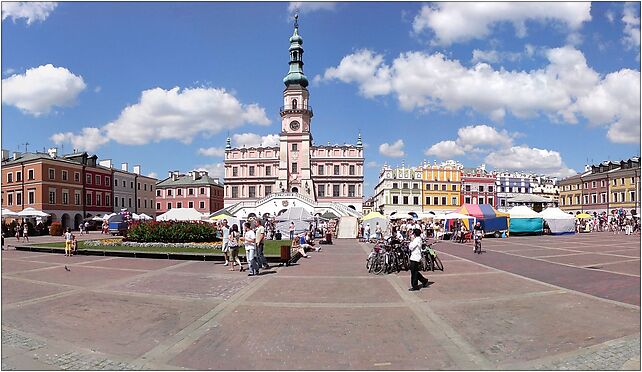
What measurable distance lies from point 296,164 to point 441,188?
99.0ft

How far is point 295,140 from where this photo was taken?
7575 centimetres

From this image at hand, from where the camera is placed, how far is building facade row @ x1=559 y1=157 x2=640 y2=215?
66250 mm

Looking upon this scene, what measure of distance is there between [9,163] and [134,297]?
2367 inches

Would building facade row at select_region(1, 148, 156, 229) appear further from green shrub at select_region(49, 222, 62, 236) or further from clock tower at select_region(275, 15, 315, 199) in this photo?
clock tower at select_region(275, 15, 315, 199)

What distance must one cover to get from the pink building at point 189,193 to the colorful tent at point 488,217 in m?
57.6

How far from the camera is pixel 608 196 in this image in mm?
71438

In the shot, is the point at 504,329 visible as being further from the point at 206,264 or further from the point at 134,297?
the point at 206,264

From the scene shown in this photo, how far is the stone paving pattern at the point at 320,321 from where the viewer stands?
19.6 ft

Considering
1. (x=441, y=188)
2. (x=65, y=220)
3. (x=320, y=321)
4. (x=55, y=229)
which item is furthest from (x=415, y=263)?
(x=441, y=188)

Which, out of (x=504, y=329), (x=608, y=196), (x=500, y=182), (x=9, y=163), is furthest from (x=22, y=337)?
(x=500, y=182)

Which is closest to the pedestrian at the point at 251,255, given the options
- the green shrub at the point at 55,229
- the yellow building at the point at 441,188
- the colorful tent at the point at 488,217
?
the colorful tent at the point at 488,217

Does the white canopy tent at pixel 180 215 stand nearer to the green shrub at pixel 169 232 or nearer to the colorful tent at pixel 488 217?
the green shrub at pixel 169 232

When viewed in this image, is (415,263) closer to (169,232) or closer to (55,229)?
(169,232)

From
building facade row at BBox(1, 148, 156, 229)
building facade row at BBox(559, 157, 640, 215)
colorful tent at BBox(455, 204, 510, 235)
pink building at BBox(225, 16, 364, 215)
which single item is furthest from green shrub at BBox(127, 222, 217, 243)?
building facade row at BBox(559, 157, 640, 215)
